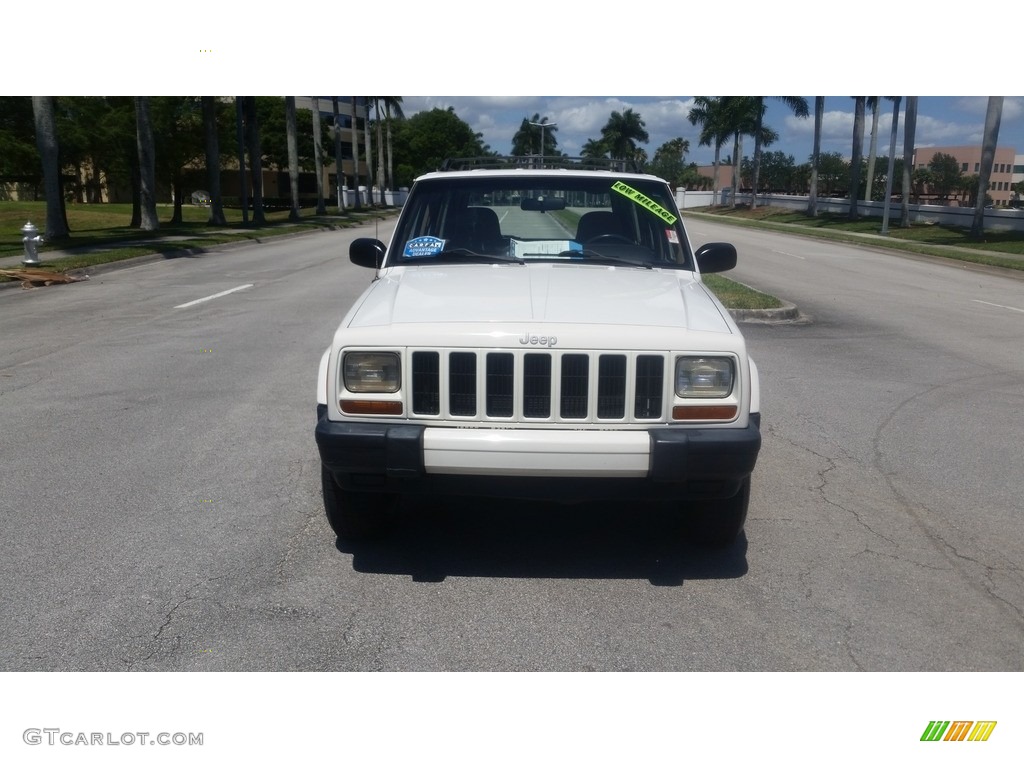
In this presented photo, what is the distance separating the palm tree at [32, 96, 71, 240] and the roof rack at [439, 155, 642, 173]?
2057 centimetres

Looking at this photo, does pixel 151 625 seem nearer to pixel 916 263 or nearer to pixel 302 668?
pixel 302 668

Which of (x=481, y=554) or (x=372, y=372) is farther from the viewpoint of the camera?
(x=481, y=554)

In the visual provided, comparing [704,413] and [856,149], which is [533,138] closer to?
[856,149]

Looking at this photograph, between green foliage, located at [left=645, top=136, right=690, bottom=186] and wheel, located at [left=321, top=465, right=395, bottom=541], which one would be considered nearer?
wheel, located at [left=321, top=465, right=395, bottom=541]

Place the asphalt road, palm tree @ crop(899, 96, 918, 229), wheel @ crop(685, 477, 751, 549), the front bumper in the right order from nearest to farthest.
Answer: the asphalt road < the front bumper < wheel @ crop(685, 477, 751, 549) < palm tree @ crop(899, 96, 918, 229)

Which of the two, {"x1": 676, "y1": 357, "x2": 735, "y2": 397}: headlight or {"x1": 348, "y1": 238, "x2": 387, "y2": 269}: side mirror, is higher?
{"x1": 348, "y1": 238, "x2": 387, "y2": 269}: side mirror

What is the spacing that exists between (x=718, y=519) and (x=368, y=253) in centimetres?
255

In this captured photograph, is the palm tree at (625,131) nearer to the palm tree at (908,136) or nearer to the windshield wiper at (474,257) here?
the palm tree at (908,136)

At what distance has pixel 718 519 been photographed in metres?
4.33

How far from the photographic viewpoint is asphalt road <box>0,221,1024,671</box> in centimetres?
357

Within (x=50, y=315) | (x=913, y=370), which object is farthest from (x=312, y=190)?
(x=913, y=370)

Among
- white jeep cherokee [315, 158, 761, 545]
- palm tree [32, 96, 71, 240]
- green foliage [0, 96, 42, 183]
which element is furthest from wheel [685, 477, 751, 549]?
green foliage [0, 96, 42, 183]

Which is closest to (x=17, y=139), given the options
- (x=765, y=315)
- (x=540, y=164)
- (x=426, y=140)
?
(x=765, y=315)

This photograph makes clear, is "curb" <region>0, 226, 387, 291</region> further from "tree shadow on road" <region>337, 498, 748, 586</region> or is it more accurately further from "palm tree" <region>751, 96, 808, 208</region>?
Result: "palm tree" <region>751, 96, 808, 208</region>
